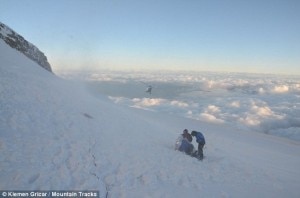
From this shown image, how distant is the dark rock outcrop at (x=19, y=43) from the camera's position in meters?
36.9

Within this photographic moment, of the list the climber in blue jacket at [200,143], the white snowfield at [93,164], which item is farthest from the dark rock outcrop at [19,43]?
the climber in blue jacket at [200,143]

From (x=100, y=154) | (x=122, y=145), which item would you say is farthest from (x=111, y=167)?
(x=122, y=145)

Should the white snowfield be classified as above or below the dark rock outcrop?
below

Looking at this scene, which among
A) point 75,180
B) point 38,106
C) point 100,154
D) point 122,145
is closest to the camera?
point 75,180

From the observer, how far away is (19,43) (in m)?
39.9

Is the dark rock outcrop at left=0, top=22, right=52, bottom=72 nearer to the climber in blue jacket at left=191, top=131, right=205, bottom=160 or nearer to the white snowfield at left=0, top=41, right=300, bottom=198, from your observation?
the white snowfield at left=0, top=41, right=300, bottom=198

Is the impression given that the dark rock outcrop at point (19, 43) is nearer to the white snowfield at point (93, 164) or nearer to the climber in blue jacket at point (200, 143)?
the white snowfield at point (93, 164)

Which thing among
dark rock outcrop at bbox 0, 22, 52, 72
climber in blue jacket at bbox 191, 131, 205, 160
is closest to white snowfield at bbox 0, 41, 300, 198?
climber in blue jacket at bbox 191, 131, 205, 160

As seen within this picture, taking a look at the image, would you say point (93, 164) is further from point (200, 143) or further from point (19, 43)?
point (19, 43)

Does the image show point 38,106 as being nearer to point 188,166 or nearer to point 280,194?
point 188,166

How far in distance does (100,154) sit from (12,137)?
424cm

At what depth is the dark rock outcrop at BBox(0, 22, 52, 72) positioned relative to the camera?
36.9 metres

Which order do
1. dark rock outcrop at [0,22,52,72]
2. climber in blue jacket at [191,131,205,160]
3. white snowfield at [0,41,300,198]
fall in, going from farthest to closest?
dark rock outcrop at [0,22,52,72] < climber in blue jacket at [191,131,205,160] < white snowfield at [0,41,300,198]

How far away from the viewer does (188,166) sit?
1288 centimetres
